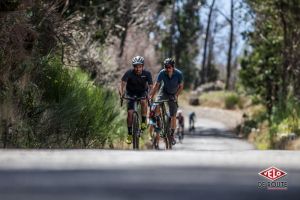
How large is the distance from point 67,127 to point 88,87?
2.01 meters

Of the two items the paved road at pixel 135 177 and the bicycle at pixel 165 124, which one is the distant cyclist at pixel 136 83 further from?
the paved road at pixel 135 177

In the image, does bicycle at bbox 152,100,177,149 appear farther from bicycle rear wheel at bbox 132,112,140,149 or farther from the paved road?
the paved road

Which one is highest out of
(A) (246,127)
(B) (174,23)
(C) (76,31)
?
(B) (174,23)

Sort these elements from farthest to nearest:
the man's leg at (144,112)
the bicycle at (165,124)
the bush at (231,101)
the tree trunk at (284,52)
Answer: the bush at (231,101), the tree trunk at (284,52), the bicycle at (165,124), the man's leg at (144,112)

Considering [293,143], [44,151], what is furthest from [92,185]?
[293,143]

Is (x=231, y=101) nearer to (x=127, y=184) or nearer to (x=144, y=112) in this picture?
(x=144, y=112)

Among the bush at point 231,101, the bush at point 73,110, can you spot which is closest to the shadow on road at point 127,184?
the bush at point 73,110

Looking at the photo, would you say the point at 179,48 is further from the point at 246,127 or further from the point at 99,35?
the point at 99,35

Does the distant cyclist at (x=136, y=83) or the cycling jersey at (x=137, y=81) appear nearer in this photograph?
the distant cyclist at (x=136, y=83)

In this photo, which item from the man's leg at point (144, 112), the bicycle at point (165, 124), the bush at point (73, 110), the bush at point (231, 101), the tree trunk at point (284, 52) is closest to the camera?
the bush at point (73, 110)

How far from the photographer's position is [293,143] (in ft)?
57.5

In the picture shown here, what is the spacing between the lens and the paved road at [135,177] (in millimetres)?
2309

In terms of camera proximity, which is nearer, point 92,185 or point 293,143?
point 92,185

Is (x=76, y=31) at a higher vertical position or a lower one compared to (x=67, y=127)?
higher
